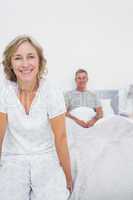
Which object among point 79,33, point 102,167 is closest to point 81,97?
point 79,33

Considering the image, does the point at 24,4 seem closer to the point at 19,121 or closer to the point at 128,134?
the point at 128,134

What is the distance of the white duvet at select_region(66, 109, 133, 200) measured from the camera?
63.1 inches

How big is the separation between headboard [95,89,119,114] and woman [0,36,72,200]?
229 cm

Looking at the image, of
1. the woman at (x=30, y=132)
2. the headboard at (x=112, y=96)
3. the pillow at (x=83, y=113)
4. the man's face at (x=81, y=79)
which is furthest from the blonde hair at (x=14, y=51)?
the headboard at (x=112, y=96)

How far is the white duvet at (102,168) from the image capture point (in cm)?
160

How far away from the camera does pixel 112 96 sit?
371 centimetres

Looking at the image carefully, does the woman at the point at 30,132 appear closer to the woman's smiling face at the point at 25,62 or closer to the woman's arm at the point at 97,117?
the woman's smiling face at the point at 25,62

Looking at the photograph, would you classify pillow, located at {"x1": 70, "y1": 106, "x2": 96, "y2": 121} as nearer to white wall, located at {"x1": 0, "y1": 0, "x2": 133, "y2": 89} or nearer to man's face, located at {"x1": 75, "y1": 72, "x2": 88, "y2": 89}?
man's face, located at {"x1": 75, "y1": 72, "x2": 88, "y2": 89}

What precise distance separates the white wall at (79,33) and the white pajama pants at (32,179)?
229 cm

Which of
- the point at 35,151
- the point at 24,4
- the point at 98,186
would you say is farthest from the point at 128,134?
the point at 24,4

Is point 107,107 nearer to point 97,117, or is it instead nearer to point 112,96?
point 112,96

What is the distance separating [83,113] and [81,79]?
0.38 m

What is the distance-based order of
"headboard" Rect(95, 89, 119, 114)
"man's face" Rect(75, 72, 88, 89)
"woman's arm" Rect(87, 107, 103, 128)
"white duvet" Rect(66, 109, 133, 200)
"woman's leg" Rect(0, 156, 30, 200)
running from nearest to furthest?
"woman's leg" Rect(0, 156, 30, 200), "white duvet" Rect(66, 109, 133, 200), "woman's arm" Rect(87, 107, 103, 128), "man's face" Rect(75, 72, 88, 89), "headboard" Rect(95, 89, 119, 114)

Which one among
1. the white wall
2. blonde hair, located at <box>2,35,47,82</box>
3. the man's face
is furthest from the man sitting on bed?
blonde hair, located at <box>2,35,47,82</box>
